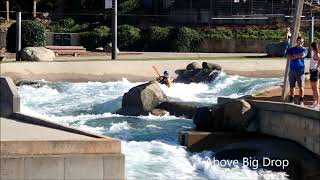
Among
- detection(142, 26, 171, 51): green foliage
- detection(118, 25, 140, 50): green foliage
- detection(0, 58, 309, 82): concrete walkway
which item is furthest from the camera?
detection(118, 25, 140, 50): green foliage

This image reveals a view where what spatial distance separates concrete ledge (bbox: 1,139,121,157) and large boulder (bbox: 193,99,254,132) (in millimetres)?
6581

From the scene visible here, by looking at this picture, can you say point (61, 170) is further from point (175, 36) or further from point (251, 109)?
point (175, 36)

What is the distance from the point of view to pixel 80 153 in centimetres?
953

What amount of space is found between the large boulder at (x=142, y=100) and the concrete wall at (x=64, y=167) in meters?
11.2

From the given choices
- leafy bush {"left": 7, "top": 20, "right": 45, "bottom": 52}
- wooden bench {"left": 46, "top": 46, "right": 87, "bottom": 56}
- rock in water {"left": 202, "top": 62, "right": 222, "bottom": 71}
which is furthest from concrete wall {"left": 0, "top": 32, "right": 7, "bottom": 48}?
rock in water {"left": 202, "top": 62, "right": 222, "bottom": 71}

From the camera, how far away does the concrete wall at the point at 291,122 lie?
44.3ft

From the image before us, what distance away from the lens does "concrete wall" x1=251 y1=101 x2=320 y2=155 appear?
13492 millimetres

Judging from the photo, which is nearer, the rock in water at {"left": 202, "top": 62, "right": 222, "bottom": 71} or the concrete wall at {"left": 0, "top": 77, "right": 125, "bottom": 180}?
the concrete wall at {"left": 0, "top": 77, "right": 125, "bottom": 180}

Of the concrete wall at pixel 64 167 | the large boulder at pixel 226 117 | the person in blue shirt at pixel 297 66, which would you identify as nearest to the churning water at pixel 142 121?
the large boulder at pixel 226 117

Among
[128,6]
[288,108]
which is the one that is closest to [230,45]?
[128,6]

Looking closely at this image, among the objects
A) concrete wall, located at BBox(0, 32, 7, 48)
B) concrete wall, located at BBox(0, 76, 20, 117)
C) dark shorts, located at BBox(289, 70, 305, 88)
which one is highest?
concrete wall, located at BBox(0, 32, 7, 48)

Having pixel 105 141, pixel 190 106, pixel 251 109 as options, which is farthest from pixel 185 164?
pixel 190 106

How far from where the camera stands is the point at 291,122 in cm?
1454

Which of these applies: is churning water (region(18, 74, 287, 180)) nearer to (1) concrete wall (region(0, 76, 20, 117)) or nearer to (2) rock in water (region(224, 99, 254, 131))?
(2) rock in water (region(224, 99, 254, 131))
